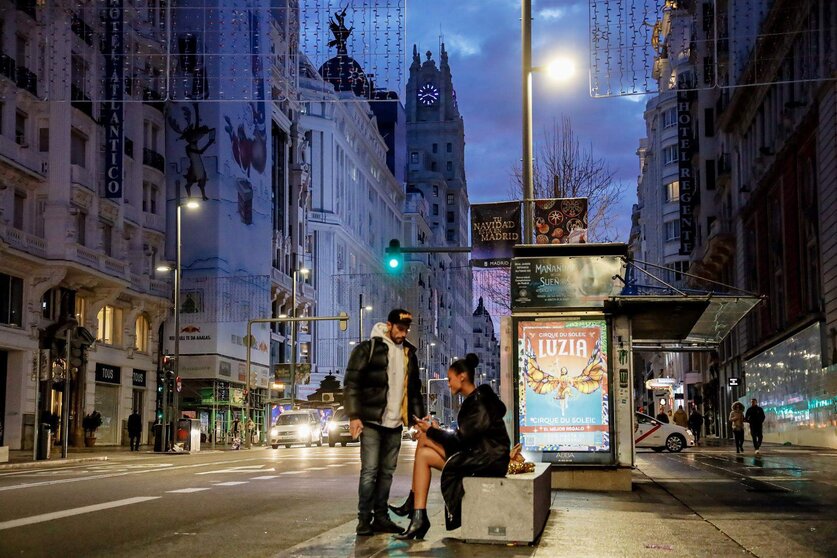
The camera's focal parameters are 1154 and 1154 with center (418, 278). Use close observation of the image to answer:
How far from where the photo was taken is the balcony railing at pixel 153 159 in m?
53.7

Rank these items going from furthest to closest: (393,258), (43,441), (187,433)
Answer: (187,433) → (43,441) → (393,258)

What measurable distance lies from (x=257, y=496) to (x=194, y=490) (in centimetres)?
148

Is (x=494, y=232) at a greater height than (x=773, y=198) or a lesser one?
lesser

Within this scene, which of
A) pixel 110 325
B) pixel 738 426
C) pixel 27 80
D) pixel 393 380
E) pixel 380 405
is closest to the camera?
pixel 380 405

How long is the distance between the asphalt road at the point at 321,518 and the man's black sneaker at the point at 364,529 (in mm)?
129

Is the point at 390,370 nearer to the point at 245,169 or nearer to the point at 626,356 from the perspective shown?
the point at 626,356

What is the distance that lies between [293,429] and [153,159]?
14.4 m

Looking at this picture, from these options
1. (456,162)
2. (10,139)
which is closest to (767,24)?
(10,139)

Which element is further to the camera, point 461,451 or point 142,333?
point 142,333

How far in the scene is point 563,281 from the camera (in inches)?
587

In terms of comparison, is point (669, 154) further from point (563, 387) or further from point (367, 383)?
point (367, 383)

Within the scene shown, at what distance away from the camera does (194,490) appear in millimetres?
15008

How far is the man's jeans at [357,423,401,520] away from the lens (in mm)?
9055

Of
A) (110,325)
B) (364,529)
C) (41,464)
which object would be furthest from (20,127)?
(364,529)
